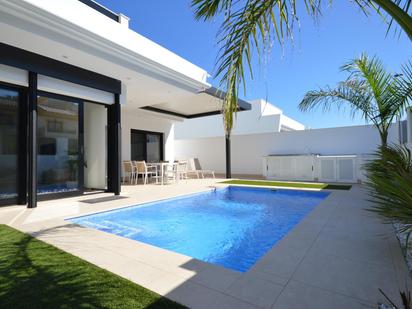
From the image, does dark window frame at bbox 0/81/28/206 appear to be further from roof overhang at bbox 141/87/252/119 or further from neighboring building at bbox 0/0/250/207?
roof overhang at bbox 141/87/252/119

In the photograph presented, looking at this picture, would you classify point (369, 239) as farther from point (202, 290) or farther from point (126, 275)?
point (126, 275)

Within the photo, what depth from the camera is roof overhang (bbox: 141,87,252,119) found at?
930cm

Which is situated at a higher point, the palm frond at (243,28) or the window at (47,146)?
the palm frond at (243,28)

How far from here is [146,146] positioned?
12859mm

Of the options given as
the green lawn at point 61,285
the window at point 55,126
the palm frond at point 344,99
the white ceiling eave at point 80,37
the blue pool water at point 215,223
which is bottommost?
the blue pool water at point 215,223

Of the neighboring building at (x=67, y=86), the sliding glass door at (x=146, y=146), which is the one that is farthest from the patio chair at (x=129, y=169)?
the neighboring building at (x=67, y=86)

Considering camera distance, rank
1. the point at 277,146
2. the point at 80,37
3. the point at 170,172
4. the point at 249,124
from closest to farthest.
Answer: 1. the point at 80,37
2. the point at 170,172
3. the point at 277,146
4. the point at 249,124

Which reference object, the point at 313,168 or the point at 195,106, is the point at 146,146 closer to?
the point at 195,106

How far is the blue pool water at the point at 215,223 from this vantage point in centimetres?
357

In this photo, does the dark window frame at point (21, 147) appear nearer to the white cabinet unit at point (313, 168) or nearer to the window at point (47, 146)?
the window at point (47, 146)

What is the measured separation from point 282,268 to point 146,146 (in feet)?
36.8

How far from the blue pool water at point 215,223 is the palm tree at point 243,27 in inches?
83.7

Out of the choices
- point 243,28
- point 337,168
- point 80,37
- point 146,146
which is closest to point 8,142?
point 80,37

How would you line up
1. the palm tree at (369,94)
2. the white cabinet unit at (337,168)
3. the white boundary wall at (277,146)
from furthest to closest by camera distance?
the white boundary wall at (277,146), the white cabinet unit at (337,168), the palm tree at (369,94)
